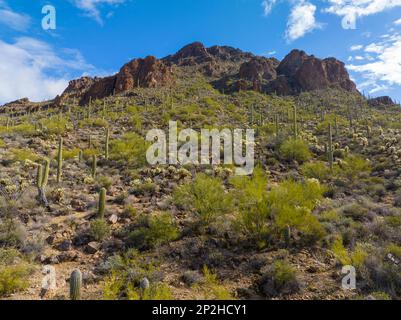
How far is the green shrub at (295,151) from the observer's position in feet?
64.0

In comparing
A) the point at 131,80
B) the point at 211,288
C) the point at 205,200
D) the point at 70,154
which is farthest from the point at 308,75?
the point at 211,288

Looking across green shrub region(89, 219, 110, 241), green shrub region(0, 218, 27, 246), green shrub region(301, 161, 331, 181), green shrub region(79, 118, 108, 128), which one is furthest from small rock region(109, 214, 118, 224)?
green shrub region(79, 118, 108, 128)

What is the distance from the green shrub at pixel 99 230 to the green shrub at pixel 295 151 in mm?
12650

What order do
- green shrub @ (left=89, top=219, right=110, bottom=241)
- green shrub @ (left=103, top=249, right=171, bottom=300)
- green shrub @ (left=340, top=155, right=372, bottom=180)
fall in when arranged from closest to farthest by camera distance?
green shrub @ (left=103, top=249, right=171, bottom=300)
green shrub @ (left=89, top=219, right=110, bottom=241)
green shrub @ (left=340, top=155, right=372, bottom=180)

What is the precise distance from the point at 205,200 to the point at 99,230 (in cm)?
328

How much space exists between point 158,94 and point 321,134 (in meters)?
20.7

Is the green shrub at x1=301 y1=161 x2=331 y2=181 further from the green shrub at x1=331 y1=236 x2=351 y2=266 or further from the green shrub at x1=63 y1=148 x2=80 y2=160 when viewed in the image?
the green shrub at x1=63 y1=148 x2=80 y2=160

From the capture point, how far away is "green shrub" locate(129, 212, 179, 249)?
9.27m

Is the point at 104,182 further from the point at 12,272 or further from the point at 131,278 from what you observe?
the point at 131,278

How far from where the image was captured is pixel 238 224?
9641 millimetres

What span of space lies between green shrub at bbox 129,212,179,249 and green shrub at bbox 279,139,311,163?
38.1 feet

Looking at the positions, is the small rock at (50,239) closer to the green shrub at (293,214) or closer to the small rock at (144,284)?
the small rock at (144,284)
